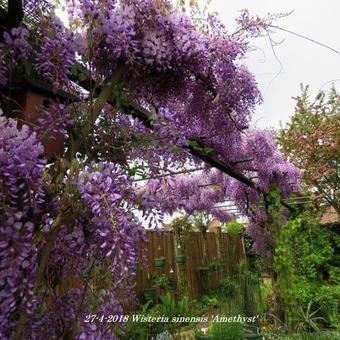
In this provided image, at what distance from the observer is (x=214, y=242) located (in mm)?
8914

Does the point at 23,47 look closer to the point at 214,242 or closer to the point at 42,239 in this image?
the point at 42,239

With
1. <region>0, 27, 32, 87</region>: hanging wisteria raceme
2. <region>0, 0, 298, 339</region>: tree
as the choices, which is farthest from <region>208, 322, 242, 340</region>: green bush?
<region>0, 27, 32, 87</region>: hanging wisteria raceme

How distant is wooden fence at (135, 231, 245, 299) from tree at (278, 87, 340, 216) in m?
2.65

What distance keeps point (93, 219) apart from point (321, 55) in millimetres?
2532

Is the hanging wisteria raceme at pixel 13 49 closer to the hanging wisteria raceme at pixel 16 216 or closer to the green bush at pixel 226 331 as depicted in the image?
the hanging wisteria raceme at pixel 16 216

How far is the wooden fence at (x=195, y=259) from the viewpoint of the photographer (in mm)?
6555

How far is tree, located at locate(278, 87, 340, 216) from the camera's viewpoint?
7078 mm

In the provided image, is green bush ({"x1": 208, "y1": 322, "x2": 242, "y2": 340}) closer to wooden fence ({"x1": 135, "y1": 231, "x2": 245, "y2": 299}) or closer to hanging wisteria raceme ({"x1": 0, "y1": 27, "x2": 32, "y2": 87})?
wooden fence ({"x1": 135, "y1": 231, "x2": 245, "y2": 299})

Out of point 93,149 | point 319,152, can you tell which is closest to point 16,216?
point 93,149

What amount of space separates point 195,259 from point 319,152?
3.44m

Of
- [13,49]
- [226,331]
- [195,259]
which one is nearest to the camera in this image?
[13,49]

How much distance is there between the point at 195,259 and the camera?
26.1ft

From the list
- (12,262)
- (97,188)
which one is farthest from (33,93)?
(12,262)

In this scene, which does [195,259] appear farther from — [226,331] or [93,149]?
[93,149]
